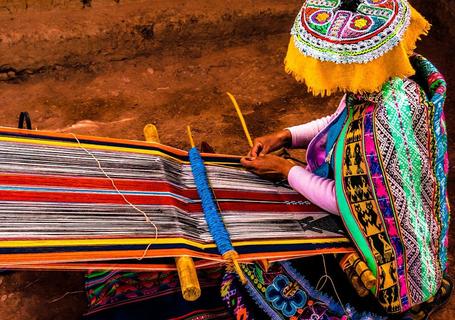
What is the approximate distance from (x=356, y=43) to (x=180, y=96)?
2663 millimetres

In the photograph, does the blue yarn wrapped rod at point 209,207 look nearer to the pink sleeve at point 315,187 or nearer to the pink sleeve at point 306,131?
the pink sleeve at point 315,187

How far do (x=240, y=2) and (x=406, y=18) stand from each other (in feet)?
10.5

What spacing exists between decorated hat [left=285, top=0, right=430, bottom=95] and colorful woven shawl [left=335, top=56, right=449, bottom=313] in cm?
11

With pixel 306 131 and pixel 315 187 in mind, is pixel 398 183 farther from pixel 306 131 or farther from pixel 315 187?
pixel 306 131

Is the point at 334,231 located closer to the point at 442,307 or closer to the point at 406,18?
the point at 406,18

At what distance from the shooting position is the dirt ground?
3.73 m

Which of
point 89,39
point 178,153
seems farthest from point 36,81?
point 178,153

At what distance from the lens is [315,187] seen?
192 cm

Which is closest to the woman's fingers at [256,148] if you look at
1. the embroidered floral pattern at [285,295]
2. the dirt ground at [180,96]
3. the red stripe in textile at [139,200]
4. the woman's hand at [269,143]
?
the woman's hand at [269,143]

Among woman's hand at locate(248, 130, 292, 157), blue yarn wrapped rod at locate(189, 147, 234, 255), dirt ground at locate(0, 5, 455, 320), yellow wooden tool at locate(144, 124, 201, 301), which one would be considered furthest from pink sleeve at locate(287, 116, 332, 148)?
dirt ground at locate(0, 5, 455, 320)

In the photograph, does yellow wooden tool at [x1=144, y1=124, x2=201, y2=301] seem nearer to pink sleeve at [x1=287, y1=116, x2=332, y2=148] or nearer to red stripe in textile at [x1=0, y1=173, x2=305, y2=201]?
red stripe in textile at [x1=0, y1=173, x2=305, y2=201]

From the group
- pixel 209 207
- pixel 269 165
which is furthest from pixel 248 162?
pixel 209 207

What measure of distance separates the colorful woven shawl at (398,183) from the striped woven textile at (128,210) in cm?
19

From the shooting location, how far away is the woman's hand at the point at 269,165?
82.7 inches
